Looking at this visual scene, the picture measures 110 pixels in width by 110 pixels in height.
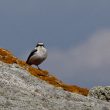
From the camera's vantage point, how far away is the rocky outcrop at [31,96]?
2589 cm

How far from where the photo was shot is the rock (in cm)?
3197

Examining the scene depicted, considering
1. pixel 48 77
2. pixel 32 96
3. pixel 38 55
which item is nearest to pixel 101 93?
pixel 48 77

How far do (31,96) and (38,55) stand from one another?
1549cm

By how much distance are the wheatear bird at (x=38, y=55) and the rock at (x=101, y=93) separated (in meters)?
10.7

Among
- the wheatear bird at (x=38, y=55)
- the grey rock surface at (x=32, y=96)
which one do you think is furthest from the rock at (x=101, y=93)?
the wheatear bird at (x=38, y=55)

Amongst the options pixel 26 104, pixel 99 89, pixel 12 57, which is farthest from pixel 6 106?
pixel 12 57

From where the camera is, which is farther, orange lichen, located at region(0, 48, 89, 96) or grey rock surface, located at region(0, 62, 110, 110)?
orange lichen, located at region(0, 48, 89, 96)

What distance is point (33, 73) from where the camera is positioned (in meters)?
34.8

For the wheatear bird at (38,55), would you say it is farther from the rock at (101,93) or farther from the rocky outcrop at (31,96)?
the rock at (101,93)

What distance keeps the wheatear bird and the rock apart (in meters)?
10.7

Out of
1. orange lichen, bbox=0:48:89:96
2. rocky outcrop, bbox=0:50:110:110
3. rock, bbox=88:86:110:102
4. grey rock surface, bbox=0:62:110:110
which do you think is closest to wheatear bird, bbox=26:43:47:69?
orange lichen, bbox=0:48:89:96

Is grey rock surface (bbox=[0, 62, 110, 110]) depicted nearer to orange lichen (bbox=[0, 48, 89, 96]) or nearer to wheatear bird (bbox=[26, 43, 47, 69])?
orange lichen (bbox=[0, 48, 89, 96])

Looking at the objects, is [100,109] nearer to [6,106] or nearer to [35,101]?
[35,101]

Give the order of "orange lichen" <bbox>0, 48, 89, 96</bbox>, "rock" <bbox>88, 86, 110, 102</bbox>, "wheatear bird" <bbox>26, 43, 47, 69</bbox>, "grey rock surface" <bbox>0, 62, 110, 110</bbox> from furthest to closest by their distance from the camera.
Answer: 1. "wheatear bird" <bbox>26, 43, 47, 69</bbox>
2. "orange lichen" <bbox>0, 48, 89, 96</bbox>
3. "rock" <bbox>88, 86, 110, 102</bbox>
4. "grey rock surface" <bbox>0, 62, 110, 110</bbox>
